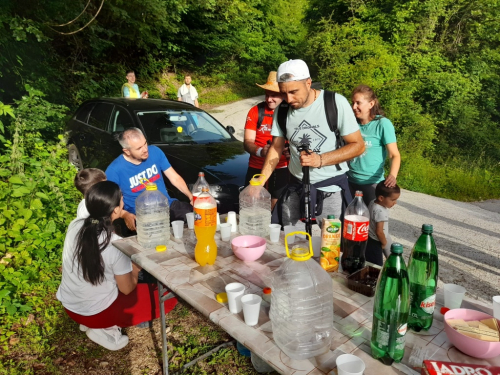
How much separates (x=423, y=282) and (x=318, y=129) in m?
1.50

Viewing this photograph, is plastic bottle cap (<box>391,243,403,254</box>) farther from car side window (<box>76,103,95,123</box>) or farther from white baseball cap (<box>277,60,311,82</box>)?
car side window (<box>76,103,95,123</box>)

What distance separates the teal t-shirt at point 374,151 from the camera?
348 centimetres

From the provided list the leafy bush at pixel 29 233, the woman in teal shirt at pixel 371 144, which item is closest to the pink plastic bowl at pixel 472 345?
the woman in teal shirt at pixel 371 144

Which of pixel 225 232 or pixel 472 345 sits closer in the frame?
pixel 472 345

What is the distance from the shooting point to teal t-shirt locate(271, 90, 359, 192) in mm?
2736

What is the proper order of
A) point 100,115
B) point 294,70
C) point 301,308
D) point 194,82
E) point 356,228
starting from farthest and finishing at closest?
1. point 194,82
2. point 100,115
3. point 294,70
4. point 356,228
5. point 301,308

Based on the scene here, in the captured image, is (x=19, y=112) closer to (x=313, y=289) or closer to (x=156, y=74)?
(x=313, y=289)

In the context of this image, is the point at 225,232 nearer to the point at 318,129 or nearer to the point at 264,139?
the point at 318,129

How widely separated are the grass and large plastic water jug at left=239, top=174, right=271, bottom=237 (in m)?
6.78

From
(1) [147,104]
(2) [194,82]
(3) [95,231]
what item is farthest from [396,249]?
(2) [194,82]

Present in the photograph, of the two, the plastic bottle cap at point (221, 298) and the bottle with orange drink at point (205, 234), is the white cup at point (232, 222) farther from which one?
the plastic bottle cap at point (221, 298)

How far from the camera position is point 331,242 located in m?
2.05

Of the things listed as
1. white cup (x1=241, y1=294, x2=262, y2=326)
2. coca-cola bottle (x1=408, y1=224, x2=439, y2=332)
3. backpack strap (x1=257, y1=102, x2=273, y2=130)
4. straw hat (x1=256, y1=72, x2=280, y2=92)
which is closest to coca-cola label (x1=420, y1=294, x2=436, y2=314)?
coca-cola bottle (x1=408, y1=224, x2=439, y2=332)

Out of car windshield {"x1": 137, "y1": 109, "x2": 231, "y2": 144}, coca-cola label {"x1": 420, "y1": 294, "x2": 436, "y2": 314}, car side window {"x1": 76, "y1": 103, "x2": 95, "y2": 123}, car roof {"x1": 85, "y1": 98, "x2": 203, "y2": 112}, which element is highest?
car roof {"x1": 85, "y1": 98, "x2": 203, "y2": 112}
